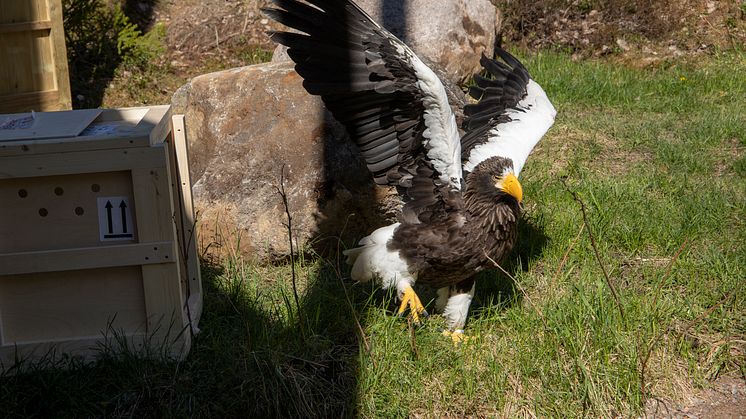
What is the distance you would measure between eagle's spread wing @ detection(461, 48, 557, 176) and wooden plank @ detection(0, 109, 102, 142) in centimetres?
191

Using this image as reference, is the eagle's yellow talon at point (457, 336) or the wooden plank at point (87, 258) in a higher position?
the wooden plank at point (87, 258)

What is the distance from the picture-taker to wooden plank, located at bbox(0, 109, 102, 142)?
10.5 ft

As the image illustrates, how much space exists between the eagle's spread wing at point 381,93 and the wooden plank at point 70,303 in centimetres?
118

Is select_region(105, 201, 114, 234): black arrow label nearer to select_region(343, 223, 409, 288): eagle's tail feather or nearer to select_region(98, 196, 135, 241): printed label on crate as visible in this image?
select_region(98, 196, 135, 241): printed label on crate

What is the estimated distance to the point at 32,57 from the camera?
645 cm

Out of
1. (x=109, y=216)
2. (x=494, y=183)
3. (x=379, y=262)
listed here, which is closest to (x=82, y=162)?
(x=109, y=216)

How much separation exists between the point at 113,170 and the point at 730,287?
3111mm

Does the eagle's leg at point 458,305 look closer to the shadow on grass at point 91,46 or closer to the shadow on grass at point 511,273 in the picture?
the shadow on grass at point 511,273

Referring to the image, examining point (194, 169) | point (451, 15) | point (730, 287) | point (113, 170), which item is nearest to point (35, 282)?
point (113, 170)

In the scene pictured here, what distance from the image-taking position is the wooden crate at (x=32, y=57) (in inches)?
248

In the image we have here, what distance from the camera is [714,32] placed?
8.66 meters

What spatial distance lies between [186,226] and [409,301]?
1.17 metres

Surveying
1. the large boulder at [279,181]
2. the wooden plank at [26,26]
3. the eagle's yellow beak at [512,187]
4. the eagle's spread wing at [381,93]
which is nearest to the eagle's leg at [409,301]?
the eagle's spread wing at [381,93]

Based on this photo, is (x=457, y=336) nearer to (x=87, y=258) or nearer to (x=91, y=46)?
(x=87, y=258)
